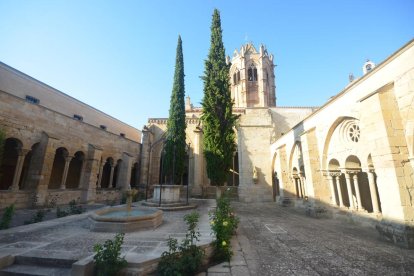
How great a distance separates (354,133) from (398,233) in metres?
4.61

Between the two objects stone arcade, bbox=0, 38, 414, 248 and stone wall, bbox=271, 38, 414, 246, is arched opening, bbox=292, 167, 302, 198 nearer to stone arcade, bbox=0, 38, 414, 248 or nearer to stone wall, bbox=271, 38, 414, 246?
stone arcade, bbox=0, 38, 414, 248

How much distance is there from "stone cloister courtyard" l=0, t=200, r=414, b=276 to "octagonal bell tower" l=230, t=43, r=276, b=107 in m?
29.5

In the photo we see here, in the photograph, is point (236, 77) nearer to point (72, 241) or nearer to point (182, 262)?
point (72, 241)

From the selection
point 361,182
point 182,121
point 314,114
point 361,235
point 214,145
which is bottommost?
point 361,235

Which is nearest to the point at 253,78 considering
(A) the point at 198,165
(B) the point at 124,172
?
(A) the point at 198,165

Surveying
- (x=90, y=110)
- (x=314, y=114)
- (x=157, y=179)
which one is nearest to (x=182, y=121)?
(x=157, y=179)

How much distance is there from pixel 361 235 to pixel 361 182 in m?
5.73

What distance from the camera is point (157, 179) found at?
2088 cm

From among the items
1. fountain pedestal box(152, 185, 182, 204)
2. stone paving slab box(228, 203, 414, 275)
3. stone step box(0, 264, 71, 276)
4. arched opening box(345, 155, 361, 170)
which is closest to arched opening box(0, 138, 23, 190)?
fountain pedestal box(152, 185, 182, 204)

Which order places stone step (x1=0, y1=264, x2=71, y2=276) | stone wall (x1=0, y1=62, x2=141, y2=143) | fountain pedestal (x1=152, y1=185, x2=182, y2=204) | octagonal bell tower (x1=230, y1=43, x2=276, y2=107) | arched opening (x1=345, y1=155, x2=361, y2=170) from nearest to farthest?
stone step (x1=0, y1=264, x2=71, y2=276) < arched opening (x1=345, y1=155, x2=361, y2=170) < fountain pedestal (x1=152, y1=185, x2=182, y2=204) < stone wall (x1=0, y1=62, x2=141, y2=143) < octagonal bell tower (x1=230, y1=43, x2=276, y2=107)

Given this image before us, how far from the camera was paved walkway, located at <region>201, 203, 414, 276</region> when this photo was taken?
11.9ft

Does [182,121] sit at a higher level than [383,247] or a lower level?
higher

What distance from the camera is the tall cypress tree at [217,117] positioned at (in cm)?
1473

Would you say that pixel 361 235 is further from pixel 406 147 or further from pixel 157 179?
pixel 157 179
